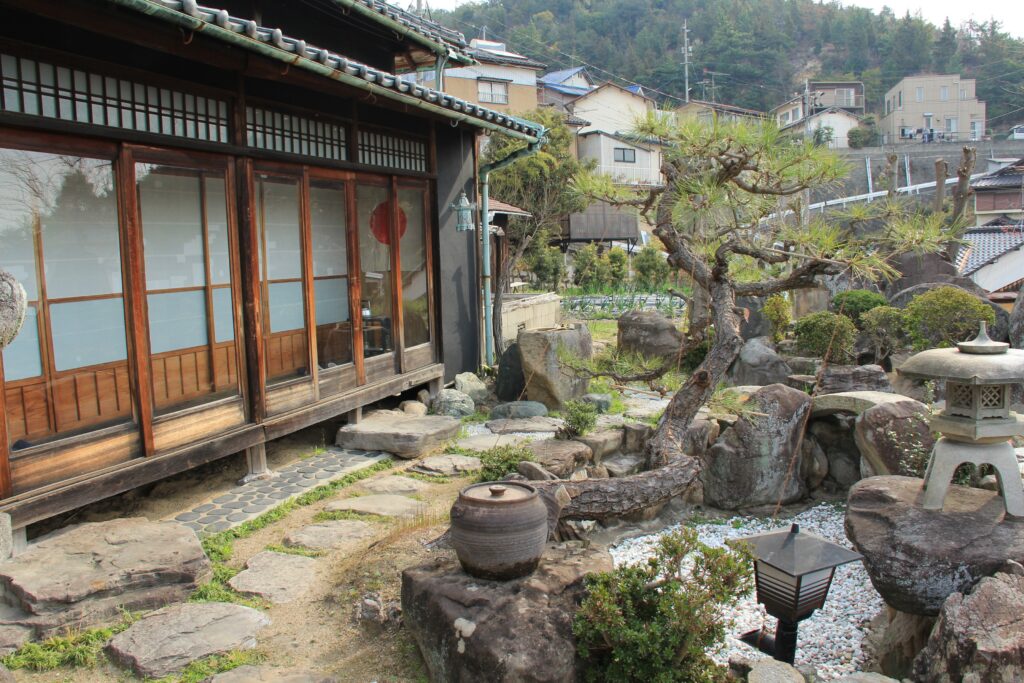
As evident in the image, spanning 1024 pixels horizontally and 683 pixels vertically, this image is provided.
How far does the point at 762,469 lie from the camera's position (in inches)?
321

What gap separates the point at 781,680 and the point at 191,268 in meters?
5.40

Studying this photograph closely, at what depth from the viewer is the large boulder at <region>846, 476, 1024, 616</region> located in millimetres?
4852

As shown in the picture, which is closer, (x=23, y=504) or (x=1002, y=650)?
(x=1002, y=650)

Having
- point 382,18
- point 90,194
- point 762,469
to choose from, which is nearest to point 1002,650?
point 762,469

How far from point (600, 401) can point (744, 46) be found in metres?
63.9

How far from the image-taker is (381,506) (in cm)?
651

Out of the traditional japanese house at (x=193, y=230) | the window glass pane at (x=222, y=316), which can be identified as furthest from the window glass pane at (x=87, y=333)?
the window glass pane at (x=222, y=316)

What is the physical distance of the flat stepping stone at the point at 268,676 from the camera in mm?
3965

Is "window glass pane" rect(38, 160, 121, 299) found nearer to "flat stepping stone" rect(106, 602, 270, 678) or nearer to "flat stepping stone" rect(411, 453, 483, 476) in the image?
"flat stepping stone" rect(106, 602, 270, 678)

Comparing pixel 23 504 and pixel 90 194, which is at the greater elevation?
pixel 90 194

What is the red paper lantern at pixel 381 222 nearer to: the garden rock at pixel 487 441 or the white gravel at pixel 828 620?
the garden rock at pixel 487 441

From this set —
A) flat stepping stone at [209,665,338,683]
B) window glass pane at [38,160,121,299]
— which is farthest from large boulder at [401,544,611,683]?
window glass pane at [38,160,121,299]

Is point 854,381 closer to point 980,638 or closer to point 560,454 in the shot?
point 560,454

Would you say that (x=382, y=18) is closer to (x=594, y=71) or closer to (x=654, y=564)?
(x=654, y=564)
